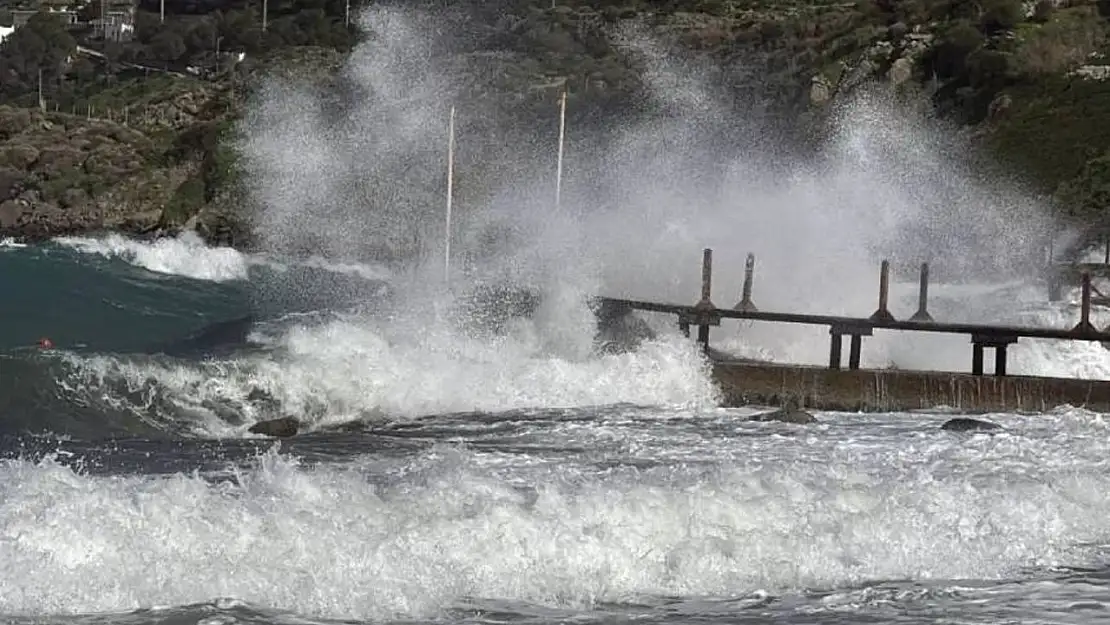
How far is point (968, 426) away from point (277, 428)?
8540mm

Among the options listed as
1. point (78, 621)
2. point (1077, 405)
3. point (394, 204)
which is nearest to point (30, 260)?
point (394, 204)

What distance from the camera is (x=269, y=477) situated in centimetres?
1367

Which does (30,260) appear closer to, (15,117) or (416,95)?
(416,95)

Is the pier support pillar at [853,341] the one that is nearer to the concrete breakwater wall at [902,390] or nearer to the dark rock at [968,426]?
the concrete breakwater wall at [902,390]

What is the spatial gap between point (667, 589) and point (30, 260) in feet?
157

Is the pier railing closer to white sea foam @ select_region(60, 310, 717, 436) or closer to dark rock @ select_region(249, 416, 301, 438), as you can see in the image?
white sea foam @ select_region(60, 310, 717, 436)

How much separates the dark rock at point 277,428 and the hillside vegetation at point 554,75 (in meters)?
36.8

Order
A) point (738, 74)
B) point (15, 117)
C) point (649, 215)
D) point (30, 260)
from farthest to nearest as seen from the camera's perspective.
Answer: point (15, 117) → point (738, 74) → point (30, 260) → point (649, 215)

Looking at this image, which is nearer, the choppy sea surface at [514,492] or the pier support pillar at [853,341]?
the choppy sea surface at [514,492]

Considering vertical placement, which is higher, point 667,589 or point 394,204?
point 394,204

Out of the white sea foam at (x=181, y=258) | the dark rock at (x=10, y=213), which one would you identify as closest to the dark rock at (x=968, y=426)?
the white sea foam at (x=181, y=258)

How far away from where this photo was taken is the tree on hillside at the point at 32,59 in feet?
443

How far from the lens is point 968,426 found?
784 inches

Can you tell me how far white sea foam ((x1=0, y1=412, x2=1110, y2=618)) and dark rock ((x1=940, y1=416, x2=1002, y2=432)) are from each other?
12.5 feet
